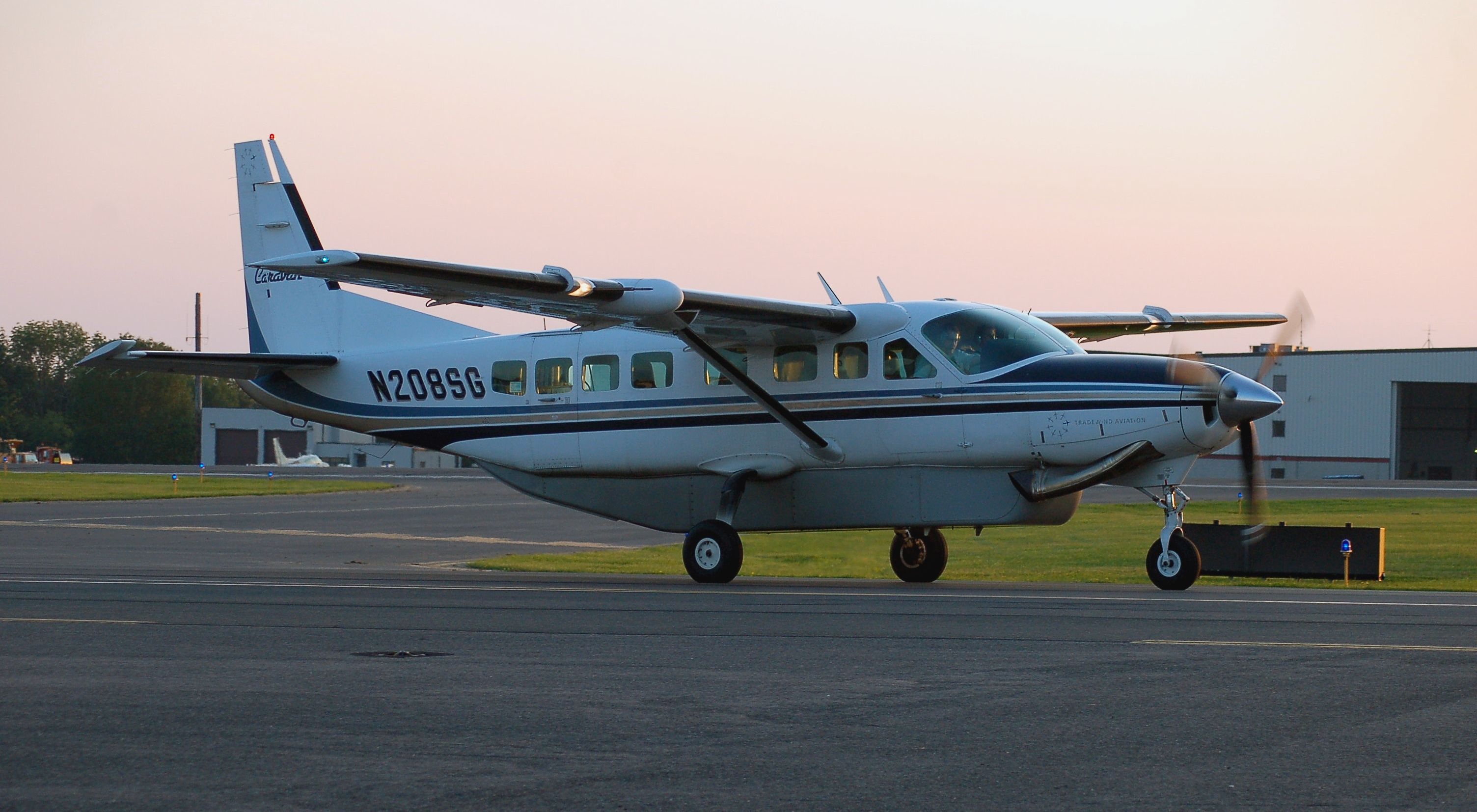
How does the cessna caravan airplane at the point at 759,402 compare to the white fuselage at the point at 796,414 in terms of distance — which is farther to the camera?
the white fuselage at the point at 796,414

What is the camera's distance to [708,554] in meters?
17.4

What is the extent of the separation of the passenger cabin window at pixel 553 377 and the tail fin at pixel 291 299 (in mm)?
2307

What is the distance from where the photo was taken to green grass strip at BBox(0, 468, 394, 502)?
162 ft

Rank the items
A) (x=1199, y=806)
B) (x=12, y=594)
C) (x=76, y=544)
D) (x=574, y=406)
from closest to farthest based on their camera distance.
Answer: (x=1199, y=806) < (x=12, y=594) < (x=574, y=406) < (x=76, y=544)

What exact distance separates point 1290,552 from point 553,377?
1006cm

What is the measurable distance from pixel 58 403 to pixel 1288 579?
152m

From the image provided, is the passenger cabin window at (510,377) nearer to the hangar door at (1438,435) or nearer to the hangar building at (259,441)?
the hangar door at (1438,435)

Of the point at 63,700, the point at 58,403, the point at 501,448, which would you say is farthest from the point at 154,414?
the point at 63,700

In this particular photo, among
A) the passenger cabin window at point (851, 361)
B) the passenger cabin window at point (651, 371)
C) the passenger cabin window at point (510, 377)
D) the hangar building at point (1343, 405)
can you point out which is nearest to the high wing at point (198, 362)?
the passenger cabin window at point (510, 377)

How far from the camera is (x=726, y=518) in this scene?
1764 cm

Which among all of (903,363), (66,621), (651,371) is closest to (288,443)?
(651,371)

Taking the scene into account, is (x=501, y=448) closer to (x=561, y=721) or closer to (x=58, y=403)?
(x=561, y=721)

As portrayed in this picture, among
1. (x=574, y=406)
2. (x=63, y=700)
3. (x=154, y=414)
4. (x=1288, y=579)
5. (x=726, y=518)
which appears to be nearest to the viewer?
(x=63, y=700)

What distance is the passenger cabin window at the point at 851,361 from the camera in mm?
17281
